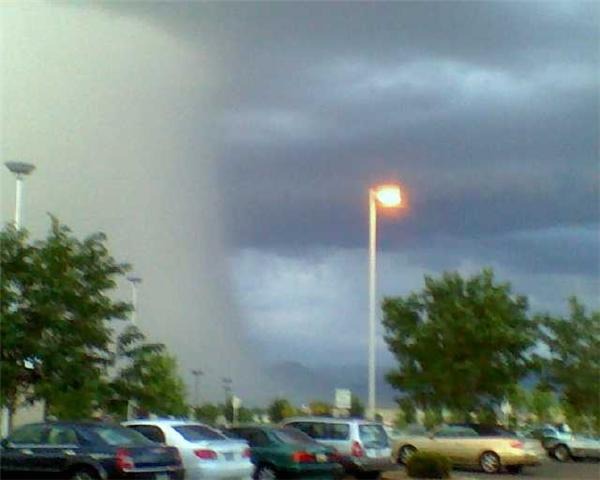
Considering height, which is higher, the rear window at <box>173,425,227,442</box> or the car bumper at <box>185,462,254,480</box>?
the rear window at <box>173,425,227,442</box>

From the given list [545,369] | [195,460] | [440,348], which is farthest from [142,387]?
[545,369]

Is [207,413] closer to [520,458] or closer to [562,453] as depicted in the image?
[562,453]

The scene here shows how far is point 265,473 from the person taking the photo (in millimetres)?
23141

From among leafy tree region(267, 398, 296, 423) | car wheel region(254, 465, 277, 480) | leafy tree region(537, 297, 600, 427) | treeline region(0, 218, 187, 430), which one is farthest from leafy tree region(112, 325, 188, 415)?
leafy tree region(267, 398, 296, 423)

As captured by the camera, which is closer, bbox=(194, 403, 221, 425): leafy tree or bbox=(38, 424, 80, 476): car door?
bbox=(38, 424, 80, 476): car door

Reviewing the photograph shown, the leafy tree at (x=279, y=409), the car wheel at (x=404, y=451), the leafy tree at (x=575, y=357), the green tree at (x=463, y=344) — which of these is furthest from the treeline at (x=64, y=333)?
the leafy tree at (x=279, y=409)

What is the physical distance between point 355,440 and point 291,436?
2.90 m

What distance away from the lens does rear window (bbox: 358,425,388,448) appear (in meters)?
26.2

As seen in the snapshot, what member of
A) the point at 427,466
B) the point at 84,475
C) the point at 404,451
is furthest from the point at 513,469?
the point at 84,475

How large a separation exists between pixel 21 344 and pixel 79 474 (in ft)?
23.4

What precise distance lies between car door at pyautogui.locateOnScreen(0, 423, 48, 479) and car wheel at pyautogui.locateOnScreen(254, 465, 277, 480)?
538cm

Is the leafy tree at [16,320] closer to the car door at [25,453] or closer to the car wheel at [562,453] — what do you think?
the car door at [25,453]

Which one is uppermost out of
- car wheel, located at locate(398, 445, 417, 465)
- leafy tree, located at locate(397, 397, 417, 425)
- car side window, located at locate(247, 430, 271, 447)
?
leafy tree, located at locate(397, 397, 417, 425)

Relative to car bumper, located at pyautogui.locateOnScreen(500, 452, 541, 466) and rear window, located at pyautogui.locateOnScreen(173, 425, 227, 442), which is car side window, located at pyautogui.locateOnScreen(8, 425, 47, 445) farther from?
car bumper, located at pyautogui.locateOnScreen(500, 452, 541, 466)
